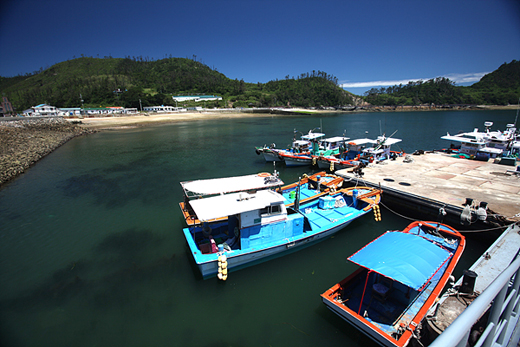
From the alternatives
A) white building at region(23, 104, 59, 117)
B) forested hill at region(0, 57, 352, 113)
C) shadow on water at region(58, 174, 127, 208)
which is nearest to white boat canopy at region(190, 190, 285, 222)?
shadow on water at region(58, 174, 127, 208)

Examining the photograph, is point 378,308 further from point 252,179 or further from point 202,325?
point 252,179

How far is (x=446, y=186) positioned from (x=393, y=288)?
546 inches

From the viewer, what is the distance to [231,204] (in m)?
13.0

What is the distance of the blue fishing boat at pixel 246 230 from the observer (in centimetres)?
1250

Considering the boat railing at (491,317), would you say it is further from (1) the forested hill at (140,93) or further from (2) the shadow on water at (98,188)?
(1) the forested hill at (140,93)

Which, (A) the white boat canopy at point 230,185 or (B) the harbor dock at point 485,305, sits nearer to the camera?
(B) the harbor dock at point 485,305

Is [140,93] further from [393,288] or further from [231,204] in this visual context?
[393,288]

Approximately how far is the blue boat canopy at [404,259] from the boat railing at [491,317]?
572cm

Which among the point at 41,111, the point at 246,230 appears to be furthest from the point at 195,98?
the point at 246,230

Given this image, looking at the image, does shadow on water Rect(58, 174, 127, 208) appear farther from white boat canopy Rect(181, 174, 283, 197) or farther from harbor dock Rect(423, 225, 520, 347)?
harbor dock Rect(423, 225, 520, 347)

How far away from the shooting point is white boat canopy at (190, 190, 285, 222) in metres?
12.3

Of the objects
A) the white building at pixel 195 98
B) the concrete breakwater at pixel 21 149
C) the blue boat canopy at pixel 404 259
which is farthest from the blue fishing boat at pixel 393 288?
the white building at pixel 195 98

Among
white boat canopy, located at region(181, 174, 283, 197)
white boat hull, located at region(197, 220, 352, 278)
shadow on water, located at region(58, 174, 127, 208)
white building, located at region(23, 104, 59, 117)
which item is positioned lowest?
white boat hull, located at region(197, 220, 352, 278)

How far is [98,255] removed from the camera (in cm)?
1508
